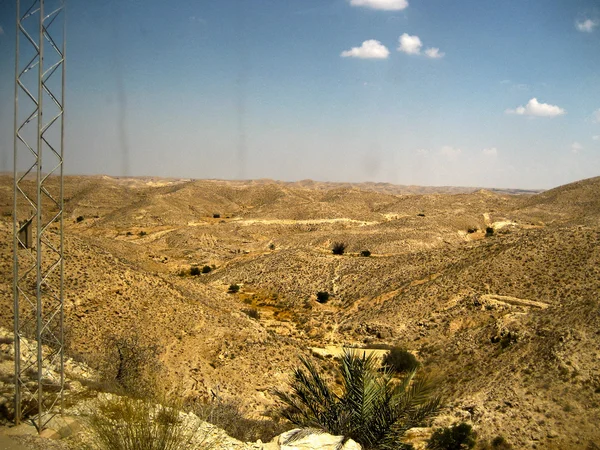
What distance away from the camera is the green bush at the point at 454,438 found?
11255 mm

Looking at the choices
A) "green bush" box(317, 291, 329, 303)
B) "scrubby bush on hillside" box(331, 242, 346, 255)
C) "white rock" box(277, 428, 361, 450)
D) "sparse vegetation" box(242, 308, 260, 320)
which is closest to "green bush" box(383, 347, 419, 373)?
"sparse vegetation" box(242, 308, 260, 320)

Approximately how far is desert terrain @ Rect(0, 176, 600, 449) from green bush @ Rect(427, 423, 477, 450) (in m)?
0.74

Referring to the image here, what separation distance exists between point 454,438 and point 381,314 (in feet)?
42.3

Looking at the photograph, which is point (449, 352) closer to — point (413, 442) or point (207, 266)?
point (413, 442)

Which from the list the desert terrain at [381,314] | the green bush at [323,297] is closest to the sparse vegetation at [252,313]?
the desert terrain at [381,314]

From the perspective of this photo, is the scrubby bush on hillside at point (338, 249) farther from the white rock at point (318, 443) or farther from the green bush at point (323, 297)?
the white rock at point (318, 443)

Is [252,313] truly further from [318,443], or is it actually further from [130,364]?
[318,443]

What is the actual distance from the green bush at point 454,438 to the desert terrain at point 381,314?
2.43ft

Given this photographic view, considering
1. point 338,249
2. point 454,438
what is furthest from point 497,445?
point 338,249

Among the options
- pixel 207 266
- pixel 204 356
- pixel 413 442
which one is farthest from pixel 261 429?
pixel 207 266

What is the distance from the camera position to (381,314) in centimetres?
2441

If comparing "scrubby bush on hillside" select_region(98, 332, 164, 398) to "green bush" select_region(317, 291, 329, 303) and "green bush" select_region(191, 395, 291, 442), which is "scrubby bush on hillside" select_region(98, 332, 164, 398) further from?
A: "green bush" select_region(317, 291, 329, 303)

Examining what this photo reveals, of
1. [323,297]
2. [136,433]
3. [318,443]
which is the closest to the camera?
[136,433]

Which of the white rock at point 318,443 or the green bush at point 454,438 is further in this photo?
the green bush at point 454,438
